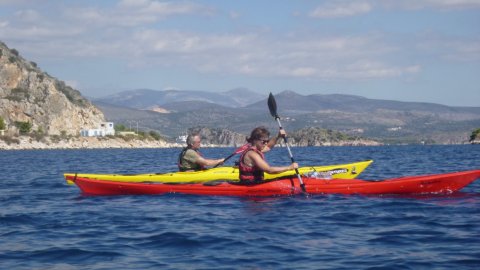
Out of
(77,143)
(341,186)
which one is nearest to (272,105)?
(341,186)

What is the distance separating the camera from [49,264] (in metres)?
9.29

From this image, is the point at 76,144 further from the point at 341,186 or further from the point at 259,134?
the point at 259,134

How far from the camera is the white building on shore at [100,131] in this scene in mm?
140125

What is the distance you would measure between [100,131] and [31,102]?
68.2ft

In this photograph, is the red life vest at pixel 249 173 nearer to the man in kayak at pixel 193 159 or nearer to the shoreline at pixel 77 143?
the man in kayak at pixel 193 159

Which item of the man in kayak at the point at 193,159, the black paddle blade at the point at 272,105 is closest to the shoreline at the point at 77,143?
the black paddle blade at the point at 272,105

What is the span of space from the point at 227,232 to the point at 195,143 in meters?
6.83

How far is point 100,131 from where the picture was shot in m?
145

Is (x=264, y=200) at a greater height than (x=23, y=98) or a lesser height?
lesser

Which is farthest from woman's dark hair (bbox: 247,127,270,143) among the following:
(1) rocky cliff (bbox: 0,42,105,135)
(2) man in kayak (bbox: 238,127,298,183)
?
(1) rocky cliff (bbox: 0,42,105,135)

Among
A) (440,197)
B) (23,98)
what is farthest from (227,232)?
(23,98)

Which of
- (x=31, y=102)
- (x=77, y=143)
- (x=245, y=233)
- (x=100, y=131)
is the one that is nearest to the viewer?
(x=245, y=233)

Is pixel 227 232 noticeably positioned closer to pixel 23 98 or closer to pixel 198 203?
pixel 198 203

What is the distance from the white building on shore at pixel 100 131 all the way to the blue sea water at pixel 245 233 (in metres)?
126
